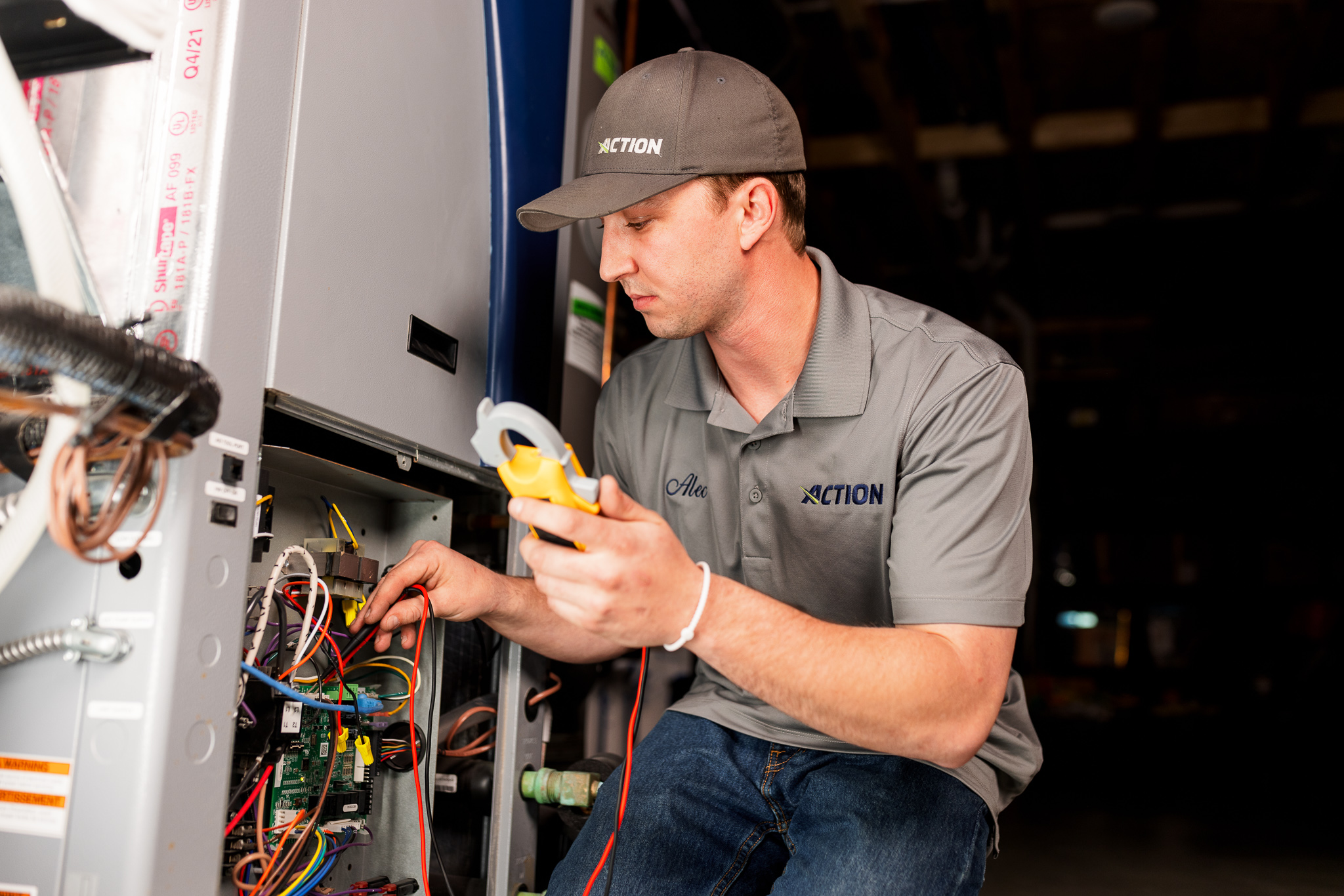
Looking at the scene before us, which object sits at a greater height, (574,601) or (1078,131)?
(1078,131)

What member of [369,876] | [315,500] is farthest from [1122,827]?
[315,500]

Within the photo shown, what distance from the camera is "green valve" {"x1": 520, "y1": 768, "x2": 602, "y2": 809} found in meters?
1.36

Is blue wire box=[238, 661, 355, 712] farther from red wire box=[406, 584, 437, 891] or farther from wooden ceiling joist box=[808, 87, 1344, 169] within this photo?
wooden ceiling joist box=[808, 87, 1344, 169]

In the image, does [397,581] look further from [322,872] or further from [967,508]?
[967,508]

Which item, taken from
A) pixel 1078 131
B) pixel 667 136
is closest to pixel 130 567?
pixel 667 136

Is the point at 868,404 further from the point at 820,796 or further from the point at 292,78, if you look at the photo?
the point at 292,78

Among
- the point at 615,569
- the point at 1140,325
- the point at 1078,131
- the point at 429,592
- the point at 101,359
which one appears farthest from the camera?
the point at 1140,325

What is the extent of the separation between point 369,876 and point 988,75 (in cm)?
297

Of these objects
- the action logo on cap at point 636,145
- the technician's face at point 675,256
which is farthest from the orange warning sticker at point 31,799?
the action logo on cap at point 636,145

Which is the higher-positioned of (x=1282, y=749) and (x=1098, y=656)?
(x=1098, y=656)

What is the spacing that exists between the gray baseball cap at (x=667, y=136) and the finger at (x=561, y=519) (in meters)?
0.45

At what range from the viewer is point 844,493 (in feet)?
4.03

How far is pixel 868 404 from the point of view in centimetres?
123

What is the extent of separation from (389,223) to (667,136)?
342 millimetres
